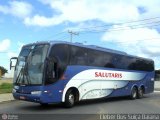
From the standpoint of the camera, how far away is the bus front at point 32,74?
61.9 ft

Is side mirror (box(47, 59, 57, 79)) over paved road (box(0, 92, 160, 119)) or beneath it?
over

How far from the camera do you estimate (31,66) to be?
19.5 metres

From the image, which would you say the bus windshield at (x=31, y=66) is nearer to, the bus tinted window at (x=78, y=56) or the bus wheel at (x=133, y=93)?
the bus tinted window at (x=78, y=56)

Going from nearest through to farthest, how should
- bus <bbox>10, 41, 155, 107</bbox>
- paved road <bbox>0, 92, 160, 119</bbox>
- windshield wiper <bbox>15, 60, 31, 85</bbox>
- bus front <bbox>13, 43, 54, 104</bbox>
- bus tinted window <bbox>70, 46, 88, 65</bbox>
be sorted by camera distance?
1. paved road <bbox>0, 92, 160, 119</bbox>
2. bus front <bbox>13, 43, 54, 104</bbox>
3. bus <bbox>10, 41, 155, 107</bbox>
4. windshield wiper <bbox>15, 60, 31, 85</bbox>
5. bus tinted window <bbox>70, 46, 88, 65</bbox>

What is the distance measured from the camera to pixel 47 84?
751 inches

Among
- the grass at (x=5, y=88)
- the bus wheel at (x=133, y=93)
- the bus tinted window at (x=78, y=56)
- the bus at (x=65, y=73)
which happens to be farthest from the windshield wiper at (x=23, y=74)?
the grass at (x=5, y=88)

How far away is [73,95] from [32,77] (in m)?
2.88

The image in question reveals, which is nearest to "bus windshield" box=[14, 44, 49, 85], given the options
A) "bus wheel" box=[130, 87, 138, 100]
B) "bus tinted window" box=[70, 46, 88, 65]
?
"bus tinted window" box=[70, 46, 88, 65]

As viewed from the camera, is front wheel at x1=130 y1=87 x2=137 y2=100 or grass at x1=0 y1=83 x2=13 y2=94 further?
grass at x1=0 y1=83 x2=13 y2=94

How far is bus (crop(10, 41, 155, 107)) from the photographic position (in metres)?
19.1

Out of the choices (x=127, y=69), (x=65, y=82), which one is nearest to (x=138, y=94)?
(x=127, y=69)

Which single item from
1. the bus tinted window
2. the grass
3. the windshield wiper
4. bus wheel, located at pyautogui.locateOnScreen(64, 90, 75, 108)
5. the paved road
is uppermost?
the bus tinted window

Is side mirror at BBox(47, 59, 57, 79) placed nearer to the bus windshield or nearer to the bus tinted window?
the bus windshield

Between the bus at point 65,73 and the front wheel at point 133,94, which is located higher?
the bus at point 65,73
